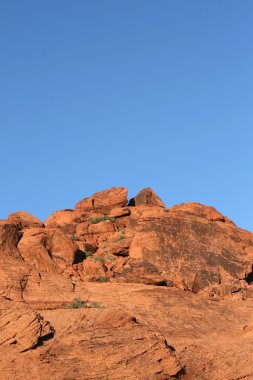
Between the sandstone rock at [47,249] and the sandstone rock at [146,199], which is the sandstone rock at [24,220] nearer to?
the sandstone rock at [47,249]

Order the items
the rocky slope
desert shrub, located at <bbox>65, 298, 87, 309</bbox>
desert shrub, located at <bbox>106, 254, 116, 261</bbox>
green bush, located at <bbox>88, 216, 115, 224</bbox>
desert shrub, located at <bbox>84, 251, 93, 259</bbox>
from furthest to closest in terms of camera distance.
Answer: green bush, located at <bbox>88, 216, 115, 224</bbox> → desert shrub, located at <bbox>84, 251, 93, 259</bbox> → desert shrub, located at <bbox>106, 254, 116, 261</bbox> → desert shrub, located at <bbox>65, 298, 87, 309</bbox> → the rocky slope

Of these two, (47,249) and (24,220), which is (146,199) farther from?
(47,249)

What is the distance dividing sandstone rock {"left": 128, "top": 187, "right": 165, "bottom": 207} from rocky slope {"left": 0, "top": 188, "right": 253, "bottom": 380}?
91mm

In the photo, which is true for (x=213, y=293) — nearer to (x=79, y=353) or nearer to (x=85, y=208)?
(x=85, y=208)

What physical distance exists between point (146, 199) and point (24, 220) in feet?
38.1

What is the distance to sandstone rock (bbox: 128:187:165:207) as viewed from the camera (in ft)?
172

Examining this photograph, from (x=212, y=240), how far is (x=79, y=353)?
24.3 metres

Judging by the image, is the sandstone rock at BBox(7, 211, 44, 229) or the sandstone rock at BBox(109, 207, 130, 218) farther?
the sandstone rock at BBox(109, 207, 130, 218)

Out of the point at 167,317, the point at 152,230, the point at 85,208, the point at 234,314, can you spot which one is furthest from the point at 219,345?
the point at 85,208

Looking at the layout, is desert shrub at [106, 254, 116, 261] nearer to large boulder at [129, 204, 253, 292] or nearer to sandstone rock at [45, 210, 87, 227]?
large boulder at [129, 204, 253, 292]

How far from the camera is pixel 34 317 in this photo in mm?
24812

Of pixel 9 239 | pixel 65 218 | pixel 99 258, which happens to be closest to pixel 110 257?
pixel 99 258

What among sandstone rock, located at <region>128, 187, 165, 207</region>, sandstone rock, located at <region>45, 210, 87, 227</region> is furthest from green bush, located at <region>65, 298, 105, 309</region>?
sandstone rock, located at <region>128, 187, 165, 207</region>

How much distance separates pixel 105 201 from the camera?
50406 millimetres
